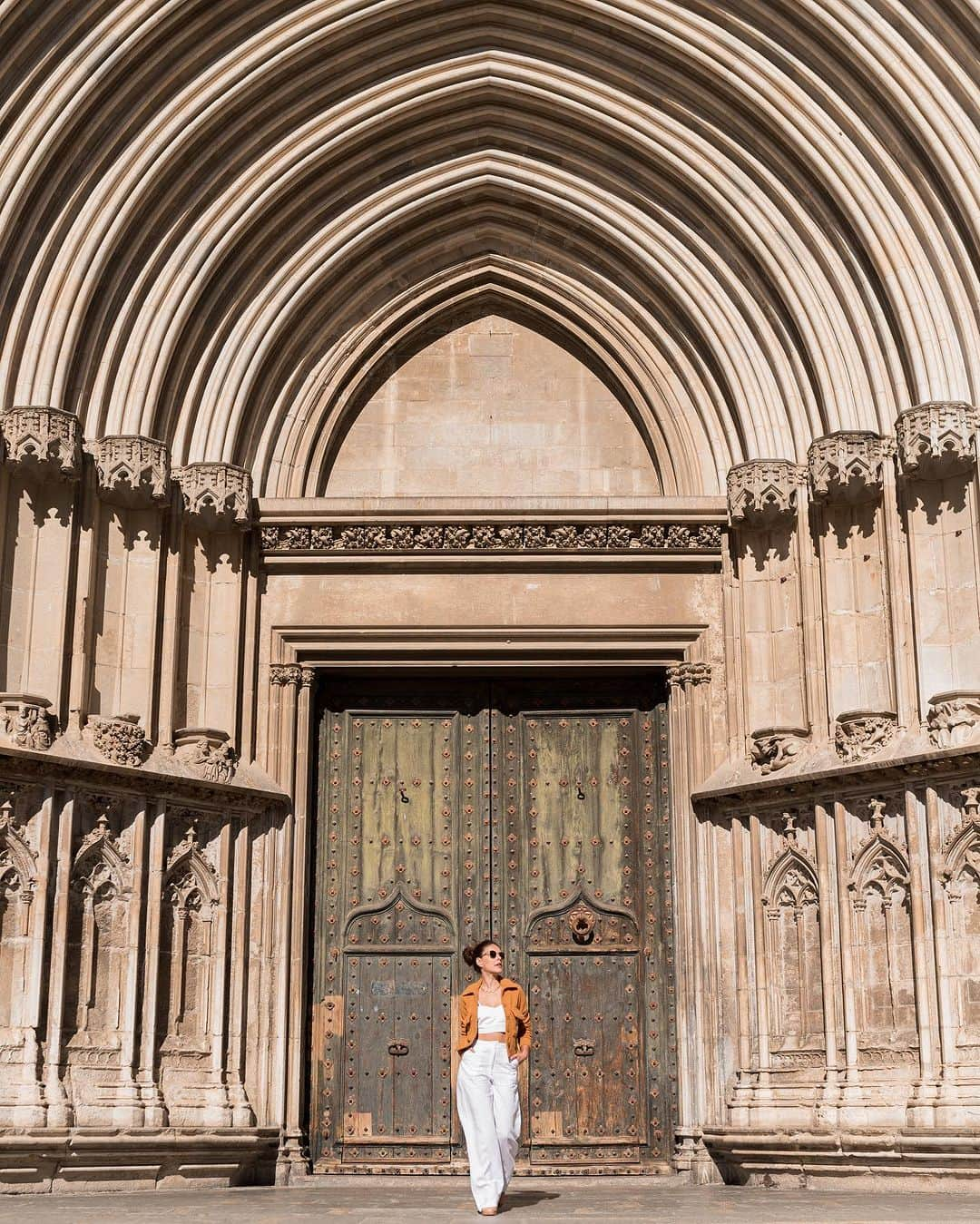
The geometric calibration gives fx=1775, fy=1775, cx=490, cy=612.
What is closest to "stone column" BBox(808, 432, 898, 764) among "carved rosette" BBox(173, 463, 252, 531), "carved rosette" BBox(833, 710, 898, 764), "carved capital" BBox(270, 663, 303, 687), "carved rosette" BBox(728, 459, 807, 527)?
"carved rosette" BBox(833, 710, 898, 764)

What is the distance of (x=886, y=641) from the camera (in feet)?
36.8

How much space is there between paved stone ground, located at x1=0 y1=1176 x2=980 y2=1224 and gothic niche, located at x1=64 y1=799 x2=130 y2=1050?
1073 millimetres

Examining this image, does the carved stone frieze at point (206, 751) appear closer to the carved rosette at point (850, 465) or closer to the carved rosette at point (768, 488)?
the carved rosette at point (768, 488)

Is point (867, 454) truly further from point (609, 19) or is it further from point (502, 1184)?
point (502, 1184)

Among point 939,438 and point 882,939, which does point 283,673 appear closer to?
point 882,939

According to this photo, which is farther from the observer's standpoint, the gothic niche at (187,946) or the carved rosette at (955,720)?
the gothic niche at (187,946)

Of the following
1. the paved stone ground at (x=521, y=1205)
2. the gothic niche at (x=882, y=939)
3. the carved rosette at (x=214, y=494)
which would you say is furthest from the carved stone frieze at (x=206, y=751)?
the gothic niche at (x=882, y=939)

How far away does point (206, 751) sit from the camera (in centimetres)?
1144

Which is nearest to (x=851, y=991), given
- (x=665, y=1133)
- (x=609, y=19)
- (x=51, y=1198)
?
(x=665, y=1133)

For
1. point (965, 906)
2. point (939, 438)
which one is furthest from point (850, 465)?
point (965, 906)

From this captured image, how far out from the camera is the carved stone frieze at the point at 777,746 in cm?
1134

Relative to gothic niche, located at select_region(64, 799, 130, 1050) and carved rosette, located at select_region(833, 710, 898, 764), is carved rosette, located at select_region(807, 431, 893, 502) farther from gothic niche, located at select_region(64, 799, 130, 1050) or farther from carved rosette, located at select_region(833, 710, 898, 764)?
gothic niche, located at select_region(64, 799, 130, 1050)

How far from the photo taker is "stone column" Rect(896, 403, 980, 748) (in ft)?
35.0

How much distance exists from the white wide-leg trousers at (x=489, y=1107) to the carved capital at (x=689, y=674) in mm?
3856
